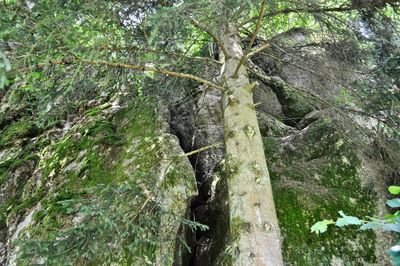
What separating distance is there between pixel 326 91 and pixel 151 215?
4461 mm

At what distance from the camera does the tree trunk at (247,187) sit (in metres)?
3.26

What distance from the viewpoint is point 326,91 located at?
22.1 ft

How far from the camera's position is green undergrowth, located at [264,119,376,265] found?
167 inches

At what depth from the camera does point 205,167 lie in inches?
221

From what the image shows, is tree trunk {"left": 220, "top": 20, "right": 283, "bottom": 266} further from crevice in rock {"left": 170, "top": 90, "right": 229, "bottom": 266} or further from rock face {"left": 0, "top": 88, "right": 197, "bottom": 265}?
crevice in rock {"left": 170, "top": 90, "right": 229, "bottom": 266}

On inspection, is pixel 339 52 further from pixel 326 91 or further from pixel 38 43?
pixel 38 43

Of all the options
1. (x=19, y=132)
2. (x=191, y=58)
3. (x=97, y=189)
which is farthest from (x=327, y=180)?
(x=19, y=132)

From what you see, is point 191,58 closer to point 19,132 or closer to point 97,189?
point 97,189

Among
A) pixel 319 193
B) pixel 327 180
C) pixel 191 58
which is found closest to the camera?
pixel 319 193

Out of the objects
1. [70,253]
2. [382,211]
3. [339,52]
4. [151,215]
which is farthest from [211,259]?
[339,52]

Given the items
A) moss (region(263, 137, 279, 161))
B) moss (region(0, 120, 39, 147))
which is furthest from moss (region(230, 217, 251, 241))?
moss (region(0, 120, 39, 147))

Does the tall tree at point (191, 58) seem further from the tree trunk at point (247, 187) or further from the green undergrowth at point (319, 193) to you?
the green undergrowth at point (319, 193)

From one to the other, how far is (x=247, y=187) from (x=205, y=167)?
6.58ft

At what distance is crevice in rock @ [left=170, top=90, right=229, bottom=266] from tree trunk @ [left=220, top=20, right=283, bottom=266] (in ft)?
2.23
